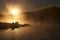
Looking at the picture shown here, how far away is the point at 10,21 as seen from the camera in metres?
1.92

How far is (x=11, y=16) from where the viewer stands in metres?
1.93

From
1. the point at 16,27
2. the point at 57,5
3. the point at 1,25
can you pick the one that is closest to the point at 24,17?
the point at 16,27

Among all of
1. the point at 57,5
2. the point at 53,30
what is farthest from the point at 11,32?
the point at 57,5

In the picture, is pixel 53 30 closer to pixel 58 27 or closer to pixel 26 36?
pixel 58 27

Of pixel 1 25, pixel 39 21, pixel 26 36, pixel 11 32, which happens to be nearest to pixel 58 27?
pixel 39 21

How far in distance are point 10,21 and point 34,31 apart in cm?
33

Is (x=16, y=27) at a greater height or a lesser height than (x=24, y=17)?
lesser

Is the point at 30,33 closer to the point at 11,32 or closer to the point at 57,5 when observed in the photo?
the point at 11,32

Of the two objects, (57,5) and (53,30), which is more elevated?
(57,5)

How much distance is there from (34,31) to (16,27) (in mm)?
235

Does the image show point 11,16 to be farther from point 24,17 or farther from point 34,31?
point 34,31

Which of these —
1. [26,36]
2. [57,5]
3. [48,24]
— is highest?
[57,5]

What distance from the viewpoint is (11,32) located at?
1903 mm

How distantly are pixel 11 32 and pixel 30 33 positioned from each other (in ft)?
0.79
